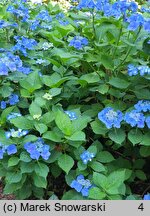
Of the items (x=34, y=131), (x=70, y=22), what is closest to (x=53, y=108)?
(x=34, y=131)

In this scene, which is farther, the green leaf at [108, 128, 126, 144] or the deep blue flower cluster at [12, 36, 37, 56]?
the deep blue flower cluster at [12, 36, 37, 56]

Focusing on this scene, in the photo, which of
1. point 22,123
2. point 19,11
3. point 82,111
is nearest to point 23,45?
point 19,11

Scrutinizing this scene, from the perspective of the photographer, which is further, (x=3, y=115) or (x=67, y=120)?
(x=3, y=115)

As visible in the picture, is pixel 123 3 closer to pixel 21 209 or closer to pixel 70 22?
pixel 70 22

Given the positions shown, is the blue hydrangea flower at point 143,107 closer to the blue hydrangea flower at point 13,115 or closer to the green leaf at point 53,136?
the green leaf at point 53,136

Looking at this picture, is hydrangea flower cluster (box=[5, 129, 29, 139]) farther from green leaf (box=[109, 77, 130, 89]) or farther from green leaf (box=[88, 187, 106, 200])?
green leaf (box=[109, 77, 130, 89])

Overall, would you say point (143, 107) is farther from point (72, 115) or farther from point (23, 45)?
point (23, 45)

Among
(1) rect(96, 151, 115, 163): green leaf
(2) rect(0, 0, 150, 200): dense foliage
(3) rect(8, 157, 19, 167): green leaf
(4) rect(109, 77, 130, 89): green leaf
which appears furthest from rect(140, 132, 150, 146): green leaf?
(3) rect(8, 157, 19, 167): green leaf
